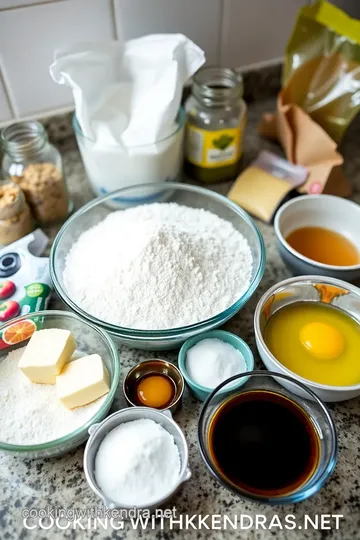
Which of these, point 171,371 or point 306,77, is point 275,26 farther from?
point 171,371

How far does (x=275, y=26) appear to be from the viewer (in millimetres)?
1159

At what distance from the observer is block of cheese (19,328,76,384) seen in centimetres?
70

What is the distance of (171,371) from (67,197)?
0.45m

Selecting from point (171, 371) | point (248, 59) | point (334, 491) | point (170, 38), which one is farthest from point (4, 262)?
point (248, 59)

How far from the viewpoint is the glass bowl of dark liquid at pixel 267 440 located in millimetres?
604

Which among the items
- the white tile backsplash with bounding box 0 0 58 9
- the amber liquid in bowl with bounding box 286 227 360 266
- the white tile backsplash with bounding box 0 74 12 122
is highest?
the white tile backsplash with bounding box 0 0 58 9

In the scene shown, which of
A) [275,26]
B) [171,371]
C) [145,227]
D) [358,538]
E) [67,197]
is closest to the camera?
[358,538]

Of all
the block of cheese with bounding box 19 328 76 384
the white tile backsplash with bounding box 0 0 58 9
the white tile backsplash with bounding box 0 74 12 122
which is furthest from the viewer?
the white tile backsplash with bounding box 0 74 12 122

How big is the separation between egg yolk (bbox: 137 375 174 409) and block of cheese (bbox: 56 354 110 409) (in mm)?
53

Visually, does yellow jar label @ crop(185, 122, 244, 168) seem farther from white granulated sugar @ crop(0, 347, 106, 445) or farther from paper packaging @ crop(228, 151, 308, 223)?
white granulated sugar @ crop(0, 347, 106, 445)

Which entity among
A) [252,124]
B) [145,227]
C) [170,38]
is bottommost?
[252,124]

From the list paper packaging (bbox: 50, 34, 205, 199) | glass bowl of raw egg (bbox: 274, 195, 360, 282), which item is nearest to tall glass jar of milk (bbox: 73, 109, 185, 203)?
paper packaging (bbox: 50, 34, 205, 199)

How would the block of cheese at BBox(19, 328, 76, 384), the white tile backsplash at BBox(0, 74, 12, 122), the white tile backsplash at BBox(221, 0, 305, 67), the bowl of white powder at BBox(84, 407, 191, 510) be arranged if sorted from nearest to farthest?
the bowl of white powder at BBox(84, 407, 191, 510) < the block of cheese at BBox(19, 328, 76, 384) < the white tile backsplash at BBox(0, 74, 12, 122) < the white tile backsplash at BBox(221, 0, 305, 67)

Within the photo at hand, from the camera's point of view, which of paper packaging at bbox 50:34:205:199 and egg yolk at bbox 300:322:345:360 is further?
paper packaging at bbox 50:34:205:199
